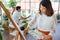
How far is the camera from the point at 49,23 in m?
1.77

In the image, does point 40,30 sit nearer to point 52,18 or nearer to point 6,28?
point 52,18

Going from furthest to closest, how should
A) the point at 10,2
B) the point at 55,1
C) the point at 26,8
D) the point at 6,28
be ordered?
the point at 55,1 → the point at 26,8 → the point at 10,2 → the point at 6,28

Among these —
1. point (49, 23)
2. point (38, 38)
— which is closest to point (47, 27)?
point (49, 23)

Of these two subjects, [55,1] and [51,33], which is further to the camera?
[55,1]

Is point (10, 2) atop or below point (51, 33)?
atop

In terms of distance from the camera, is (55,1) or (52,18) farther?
(55,1)

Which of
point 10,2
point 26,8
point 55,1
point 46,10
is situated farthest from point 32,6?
point 46,10

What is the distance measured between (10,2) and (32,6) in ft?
10.1

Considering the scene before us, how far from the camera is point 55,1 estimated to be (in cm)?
768

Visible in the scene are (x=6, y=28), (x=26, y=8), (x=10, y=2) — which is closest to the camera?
(x=6, y=28)

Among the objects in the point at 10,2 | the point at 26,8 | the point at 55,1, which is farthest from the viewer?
the point at 55,1

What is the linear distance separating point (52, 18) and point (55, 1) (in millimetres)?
6080

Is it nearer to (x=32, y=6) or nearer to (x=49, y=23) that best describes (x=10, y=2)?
(x=49, y=23)

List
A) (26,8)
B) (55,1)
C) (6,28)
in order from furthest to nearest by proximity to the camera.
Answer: (55,1) → (26,8) → (6,28)
